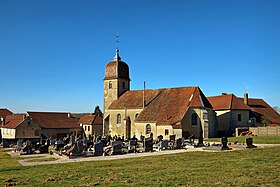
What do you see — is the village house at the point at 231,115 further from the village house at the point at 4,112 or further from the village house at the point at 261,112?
the village house at the point at 4,112

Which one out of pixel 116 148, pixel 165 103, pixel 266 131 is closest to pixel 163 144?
pixel 116 148

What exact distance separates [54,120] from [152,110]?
21815mm

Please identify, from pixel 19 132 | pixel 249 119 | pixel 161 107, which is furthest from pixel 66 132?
pixel 249 119

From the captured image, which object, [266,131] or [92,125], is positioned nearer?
[266,131]

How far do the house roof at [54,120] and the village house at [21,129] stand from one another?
6.49 feet

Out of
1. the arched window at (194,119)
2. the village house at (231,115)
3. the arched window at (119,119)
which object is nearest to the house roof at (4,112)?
the arched window at (119,119)

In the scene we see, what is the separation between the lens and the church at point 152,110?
39.1 metres

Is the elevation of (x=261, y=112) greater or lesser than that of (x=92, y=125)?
greater

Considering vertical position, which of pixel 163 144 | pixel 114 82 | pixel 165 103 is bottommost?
pixel 163 144

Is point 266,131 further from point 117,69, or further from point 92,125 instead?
point 92,125

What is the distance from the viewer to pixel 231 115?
45688mm

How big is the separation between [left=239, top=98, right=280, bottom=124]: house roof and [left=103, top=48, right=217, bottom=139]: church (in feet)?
46.8

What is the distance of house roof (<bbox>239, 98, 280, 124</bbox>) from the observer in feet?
167

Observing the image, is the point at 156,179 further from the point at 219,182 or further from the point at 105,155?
the point at 105,155
